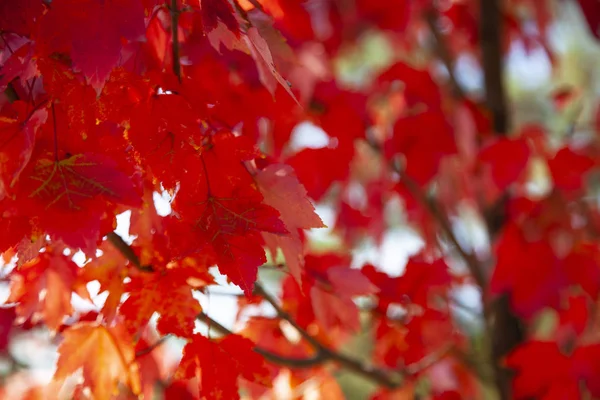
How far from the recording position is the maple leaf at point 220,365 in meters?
0.53

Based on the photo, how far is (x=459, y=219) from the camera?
5.94 ft

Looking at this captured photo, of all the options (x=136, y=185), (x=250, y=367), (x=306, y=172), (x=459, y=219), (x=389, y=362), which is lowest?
(x=459, y=219)

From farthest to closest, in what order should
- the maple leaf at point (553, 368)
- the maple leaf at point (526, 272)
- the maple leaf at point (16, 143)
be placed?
the maple leaf at point (526, 272) → the maple leaf at point (553, 368) → the maple leaf at point (16, 143)

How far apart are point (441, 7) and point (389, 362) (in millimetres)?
983

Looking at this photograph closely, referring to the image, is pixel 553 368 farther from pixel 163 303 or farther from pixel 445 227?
pixel 163 303

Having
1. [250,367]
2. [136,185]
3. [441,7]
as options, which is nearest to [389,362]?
[250,367]

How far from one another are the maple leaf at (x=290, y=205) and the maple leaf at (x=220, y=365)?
81 millimetres

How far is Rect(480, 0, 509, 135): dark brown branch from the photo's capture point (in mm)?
1341

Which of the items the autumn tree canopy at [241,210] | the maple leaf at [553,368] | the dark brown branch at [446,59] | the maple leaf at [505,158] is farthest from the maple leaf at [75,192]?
the dark brown branch at [446,59]

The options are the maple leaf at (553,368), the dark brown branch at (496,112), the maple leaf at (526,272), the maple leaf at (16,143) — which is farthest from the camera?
the dark brown branch at (496,112)

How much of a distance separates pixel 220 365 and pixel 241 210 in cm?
15

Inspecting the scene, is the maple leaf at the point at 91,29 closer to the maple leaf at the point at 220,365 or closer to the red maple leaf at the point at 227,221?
the red maple leaf at the point at 227,221

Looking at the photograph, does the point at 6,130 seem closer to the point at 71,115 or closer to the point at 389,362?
the point at 71,115

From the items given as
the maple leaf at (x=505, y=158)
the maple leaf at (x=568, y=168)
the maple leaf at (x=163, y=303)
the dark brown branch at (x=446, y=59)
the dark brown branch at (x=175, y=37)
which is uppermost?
the dark brown branch at (x=175, y=37)
